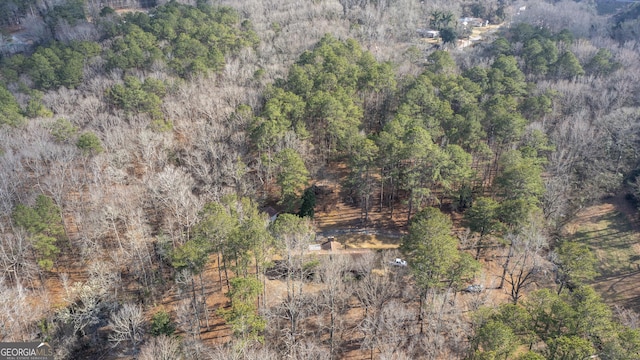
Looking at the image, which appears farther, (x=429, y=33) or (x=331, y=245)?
(x=429, y=33)

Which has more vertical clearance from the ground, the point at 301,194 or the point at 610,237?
the point at 301,194

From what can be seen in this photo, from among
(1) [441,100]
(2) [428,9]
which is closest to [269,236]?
(1) [441,100]

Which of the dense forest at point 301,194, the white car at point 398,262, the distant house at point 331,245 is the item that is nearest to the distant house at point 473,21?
Result: the dense forest at point 301,194

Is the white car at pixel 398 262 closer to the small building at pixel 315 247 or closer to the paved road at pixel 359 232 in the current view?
the paved road at pixel 359 232

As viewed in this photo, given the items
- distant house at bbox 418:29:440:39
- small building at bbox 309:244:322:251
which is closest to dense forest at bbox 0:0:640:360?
small building at bbox 309:244:322:251

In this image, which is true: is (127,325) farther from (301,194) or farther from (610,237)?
(610,237)

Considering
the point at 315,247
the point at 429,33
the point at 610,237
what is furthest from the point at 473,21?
the point at 315,247

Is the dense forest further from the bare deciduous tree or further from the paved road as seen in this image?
the paved road

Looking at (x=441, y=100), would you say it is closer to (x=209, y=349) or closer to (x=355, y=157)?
(x=355, y=157)

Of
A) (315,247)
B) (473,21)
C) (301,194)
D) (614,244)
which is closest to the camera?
(315,247)
